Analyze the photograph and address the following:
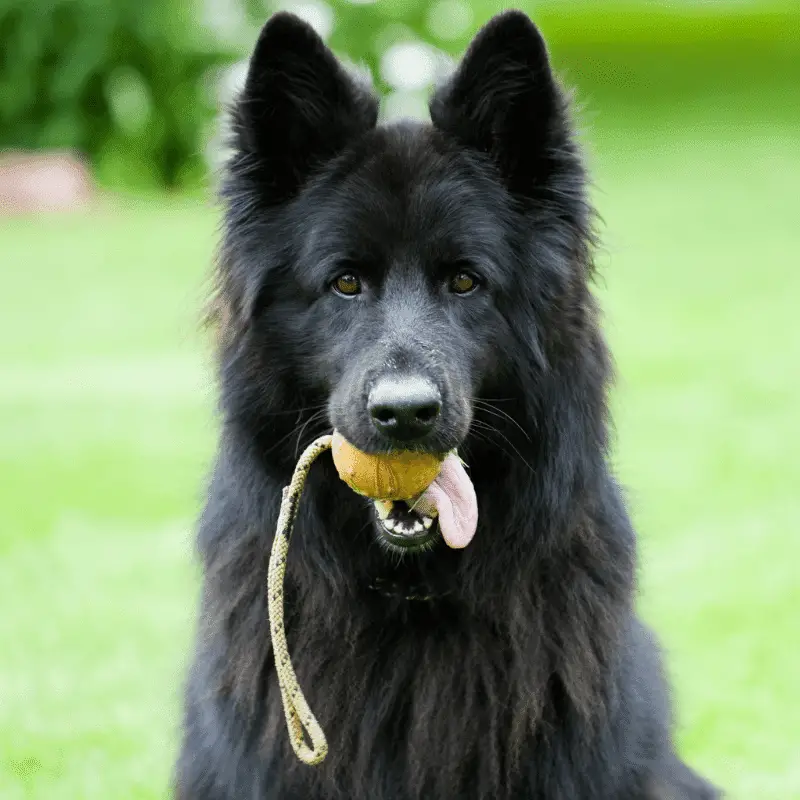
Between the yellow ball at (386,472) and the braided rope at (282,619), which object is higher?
the yellow ball at (386,472)

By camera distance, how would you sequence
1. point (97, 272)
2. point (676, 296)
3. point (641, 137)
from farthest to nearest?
1. point (641, 137)
2. point (97, 272)
3. point (676, 296)

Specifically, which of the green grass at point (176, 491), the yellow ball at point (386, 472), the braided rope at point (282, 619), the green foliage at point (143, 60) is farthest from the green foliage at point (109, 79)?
the yellow ball at point (386, 472)

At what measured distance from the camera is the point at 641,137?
92.7 ft

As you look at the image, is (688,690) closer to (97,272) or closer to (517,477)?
(517,477)

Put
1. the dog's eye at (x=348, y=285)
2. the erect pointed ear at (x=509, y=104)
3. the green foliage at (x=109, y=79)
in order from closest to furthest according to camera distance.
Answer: the erect pointed ear at (x=509, y=104) < the dog's eye at (x=348, y=285) < the green foliage at (x=109, y=79)

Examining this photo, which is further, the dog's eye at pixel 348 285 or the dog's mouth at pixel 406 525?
the dog's eye at pixel 348 285

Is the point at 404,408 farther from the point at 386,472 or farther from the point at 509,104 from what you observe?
the point at 509,104

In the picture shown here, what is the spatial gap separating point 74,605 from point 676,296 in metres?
10.1

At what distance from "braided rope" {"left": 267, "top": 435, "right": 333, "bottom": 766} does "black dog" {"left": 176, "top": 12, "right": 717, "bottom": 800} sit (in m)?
0.15

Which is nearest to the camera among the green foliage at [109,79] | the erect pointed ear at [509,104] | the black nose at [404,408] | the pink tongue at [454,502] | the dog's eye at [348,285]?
the black nose at [404,408]

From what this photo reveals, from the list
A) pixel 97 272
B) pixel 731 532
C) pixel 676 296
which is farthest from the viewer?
pixel 97 272

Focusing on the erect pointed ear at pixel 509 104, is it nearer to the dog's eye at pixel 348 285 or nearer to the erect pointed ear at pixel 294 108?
the erect pointed ear at pixel 294 108

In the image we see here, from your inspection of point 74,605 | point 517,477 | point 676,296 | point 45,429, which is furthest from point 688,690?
point 676,296

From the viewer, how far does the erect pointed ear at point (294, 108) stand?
3.32m
